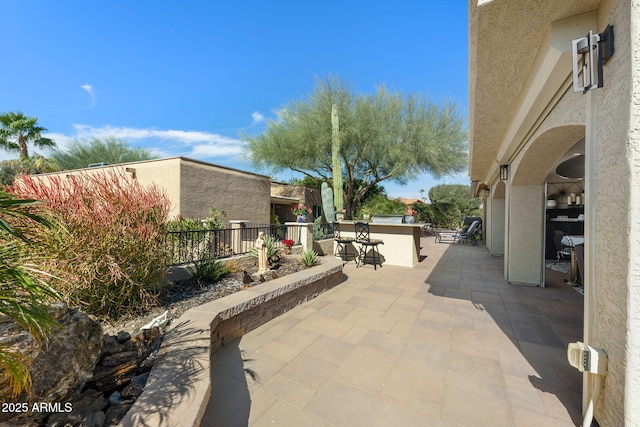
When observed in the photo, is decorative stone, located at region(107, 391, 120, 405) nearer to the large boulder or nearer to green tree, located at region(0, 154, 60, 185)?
the large boulder

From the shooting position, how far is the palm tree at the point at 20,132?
1380 centimetres

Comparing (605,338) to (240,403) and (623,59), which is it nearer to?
(623,59)

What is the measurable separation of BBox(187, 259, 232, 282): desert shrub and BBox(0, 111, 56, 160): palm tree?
1863cm

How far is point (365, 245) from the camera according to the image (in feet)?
Answer: 22.6

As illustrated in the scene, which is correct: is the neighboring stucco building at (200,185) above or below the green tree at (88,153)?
below

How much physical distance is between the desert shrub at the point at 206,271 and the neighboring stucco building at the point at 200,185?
14.9ft

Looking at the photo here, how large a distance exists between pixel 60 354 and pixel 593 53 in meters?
4.02

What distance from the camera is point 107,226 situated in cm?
275

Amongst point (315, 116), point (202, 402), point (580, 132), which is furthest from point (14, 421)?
point (315, 116)

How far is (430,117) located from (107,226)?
1400 cm

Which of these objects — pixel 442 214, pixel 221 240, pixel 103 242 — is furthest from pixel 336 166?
pixel 442 214

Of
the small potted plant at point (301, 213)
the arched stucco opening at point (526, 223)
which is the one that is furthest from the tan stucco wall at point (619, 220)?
the small potted plant at point (301, 213)

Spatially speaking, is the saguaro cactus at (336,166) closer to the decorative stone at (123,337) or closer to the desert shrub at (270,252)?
the desert shrub at (270,252)

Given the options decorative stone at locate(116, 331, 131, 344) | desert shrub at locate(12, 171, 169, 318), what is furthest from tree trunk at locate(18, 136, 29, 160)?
decorative stone at locate(116, 331, 131, 344)
